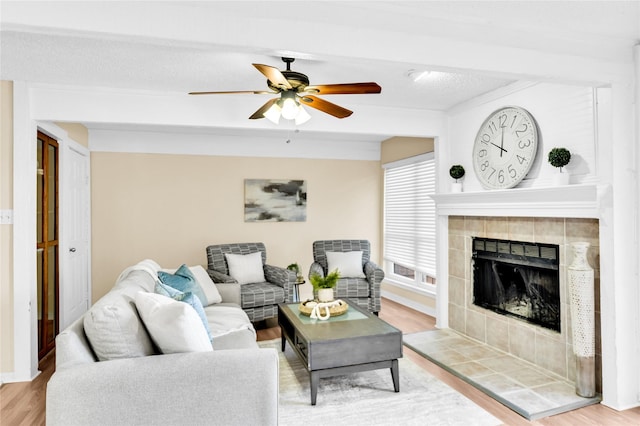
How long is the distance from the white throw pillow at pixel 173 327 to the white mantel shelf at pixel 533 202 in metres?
2.63

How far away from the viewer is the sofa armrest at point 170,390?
1714mm

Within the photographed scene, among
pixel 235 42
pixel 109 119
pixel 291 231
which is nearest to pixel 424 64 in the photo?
pixel 235 42

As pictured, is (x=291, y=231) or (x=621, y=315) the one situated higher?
(x=291, y=231)

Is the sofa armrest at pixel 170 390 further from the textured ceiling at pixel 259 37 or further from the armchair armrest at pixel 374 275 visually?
the armchair armrest at pixel 374 275

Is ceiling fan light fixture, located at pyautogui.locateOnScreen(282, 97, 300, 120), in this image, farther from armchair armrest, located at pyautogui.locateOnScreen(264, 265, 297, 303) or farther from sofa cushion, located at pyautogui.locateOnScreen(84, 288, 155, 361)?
armchair armrest, located at pyautogui.locateOnScreen(264, 265, 297, 303)

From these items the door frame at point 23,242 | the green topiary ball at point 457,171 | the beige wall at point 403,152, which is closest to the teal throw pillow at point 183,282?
the door frame at point 23,242

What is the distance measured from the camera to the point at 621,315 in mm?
2633

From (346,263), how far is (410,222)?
1.16 m

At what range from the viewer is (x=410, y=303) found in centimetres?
548

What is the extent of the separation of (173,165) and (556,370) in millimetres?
4786

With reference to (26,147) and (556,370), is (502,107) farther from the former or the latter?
(26,147)

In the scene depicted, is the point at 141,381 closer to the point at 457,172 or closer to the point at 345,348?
the point at 345,348

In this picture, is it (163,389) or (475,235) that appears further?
(475,235)

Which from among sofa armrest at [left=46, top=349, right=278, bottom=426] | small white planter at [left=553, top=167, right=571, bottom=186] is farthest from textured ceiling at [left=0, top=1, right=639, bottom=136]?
sofa armrest at [left=46, top=349, right=278, bottom=426]
